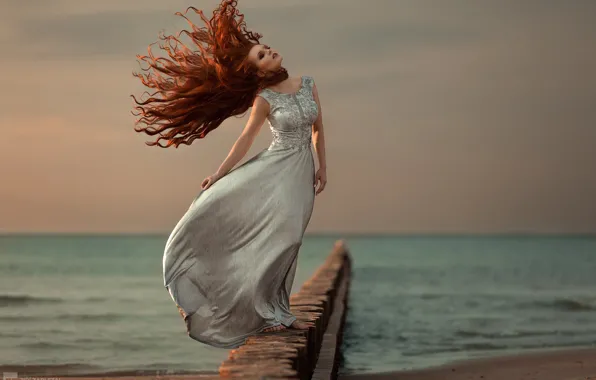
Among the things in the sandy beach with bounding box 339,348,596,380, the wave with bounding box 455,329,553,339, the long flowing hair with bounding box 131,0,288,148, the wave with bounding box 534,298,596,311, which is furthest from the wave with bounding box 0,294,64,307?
the long flowing hair with bounding box 131,0,288,148

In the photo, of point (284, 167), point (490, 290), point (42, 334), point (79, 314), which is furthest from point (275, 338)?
point (490, 290)

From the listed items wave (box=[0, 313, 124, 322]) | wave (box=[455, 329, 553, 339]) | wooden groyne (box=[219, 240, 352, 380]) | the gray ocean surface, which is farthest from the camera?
wave (box=[0, 313, 124, 322])

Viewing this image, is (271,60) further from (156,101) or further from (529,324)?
(529,324)

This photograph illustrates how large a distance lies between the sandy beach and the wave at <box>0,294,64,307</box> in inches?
500

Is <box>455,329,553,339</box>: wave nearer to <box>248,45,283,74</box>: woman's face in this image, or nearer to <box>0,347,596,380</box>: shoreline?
<box>0,347,596,380</box>: shoreline

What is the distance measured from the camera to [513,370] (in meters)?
9.46

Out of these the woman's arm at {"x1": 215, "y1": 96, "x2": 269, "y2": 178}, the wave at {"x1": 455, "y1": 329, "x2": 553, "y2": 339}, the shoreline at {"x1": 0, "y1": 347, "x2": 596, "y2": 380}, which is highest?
the woman's arm at {"x1": 215, "y1": 96, "x2": 269, "y2": 178}

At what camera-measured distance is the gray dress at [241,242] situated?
640cm

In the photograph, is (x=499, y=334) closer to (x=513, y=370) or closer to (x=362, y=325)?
(x=362, y=325)

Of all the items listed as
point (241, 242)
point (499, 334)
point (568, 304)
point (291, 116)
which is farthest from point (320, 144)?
point (568, 304)

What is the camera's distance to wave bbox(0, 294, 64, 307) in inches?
818

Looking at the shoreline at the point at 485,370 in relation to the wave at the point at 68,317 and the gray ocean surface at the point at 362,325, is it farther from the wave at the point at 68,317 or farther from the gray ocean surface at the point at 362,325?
the wave at the point at 68,317

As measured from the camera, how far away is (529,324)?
48.4ft

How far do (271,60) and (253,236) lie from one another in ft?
3.80
